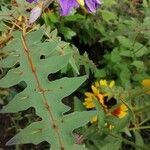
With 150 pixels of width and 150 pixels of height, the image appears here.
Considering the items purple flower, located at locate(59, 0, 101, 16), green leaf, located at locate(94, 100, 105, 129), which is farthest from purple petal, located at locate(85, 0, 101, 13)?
green leaf, located at locate(94, 100, 105, 129)

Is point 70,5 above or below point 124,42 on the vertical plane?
above

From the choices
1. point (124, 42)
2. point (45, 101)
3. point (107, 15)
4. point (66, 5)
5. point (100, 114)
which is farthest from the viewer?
point (107, 15)

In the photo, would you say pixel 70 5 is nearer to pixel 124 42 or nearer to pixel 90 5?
pixel 90 5

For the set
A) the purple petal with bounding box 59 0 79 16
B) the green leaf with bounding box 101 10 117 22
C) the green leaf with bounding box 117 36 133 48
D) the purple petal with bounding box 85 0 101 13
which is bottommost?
the green leaf with bounding box 117 36 133 48

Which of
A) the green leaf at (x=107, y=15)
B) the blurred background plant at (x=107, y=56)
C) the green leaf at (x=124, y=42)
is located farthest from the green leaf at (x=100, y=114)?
the green leaf at (x=107, y=15)

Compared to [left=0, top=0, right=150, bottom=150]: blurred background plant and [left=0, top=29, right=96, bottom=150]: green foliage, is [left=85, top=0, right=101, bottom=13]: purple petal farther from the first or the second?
[left=0, top=0, right=150, bottom=150]: blurred background plant

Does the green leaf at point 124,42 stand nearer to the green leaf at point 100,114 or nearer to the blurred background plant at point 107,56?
the blurred background plant at point 107,56

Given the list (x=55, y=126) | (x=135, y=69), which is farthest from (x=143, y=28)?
(x=55, y=126)

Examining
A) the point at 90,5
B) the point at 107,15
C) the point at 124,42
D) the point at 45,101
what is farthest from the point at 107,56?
the point at 45,101

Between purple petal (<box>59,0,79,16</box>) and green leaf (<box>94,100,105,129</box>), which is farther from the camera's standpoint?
green leaf (<box>94,100,105,129</box>)

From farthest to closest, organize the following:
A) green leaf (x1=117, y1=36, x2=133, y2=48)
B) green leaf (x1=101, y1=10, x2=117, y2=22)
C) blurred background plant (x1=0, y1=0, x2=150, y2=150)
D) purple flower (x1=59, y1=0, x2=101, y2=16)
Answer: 1. green leaf (x1=101, y1=10, x2=117, y2=22)
2. green leaf (x1=117, y1=36, x2=133, y2=48)
3. blurred background plant (x1=0, y1=0, x2=150, y2=150)
4. purple flower (x1=59, y1=0, x2=101, y2=16)

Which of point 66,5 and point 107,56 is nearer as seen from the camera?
A: point 66,5
